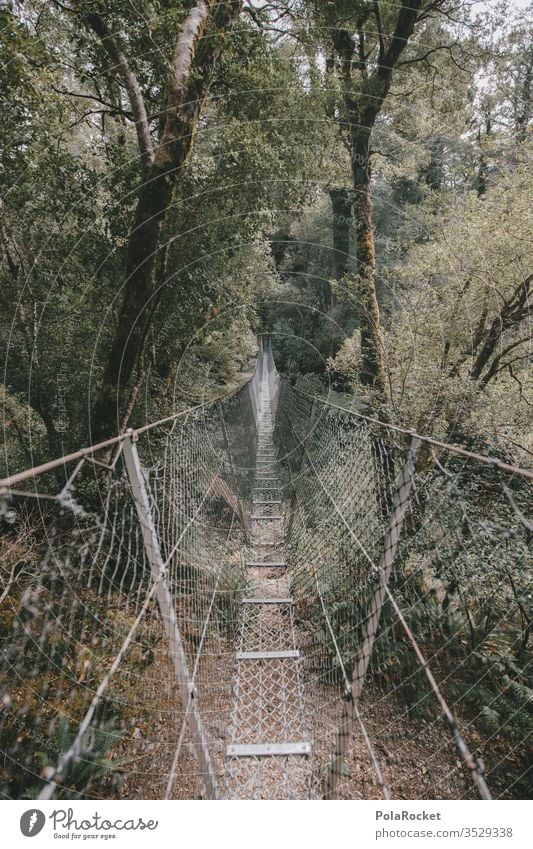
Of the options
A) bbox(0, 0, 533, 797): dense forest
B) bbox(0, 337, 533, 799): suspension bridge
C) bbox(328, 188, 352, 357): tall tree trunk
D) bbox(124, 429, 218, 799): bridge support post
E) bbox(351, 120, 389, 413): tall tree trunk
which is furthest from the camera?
bbox(328, 188, 352, 357): tall tree trunk

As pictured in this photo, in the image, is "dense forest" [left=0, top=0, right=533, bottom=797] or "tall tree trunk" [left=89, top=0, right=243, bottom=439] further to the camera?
"dense forest" [left=0, top=0, right=533, bottom=797]

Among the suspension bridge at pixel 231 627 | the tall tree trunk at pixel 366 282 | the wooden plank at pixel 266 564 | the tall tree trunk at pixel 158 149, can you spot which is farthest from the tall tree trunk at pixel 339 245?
the suspension bridge at pixel 231 627

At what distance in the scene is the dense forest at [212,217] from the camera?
3.22m

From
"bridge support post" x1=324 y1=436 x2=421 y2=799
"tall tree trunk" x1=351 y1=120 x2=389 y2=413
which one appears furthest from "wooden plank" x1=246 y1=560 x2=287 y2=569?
"tall tree trunk" x1=351 y1=120 x2=389 y2=413

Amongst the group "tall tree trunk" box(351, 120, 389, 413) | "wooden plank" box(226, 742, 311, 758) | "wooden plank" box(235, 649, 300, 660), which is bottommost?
"wooden plank" box(226, 742, 311, 758)

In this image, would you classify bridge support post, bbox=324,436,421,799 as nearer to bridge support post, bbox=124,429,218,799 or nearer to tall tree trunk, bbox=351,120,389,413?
bridge support post, bbox=124,429,218,799

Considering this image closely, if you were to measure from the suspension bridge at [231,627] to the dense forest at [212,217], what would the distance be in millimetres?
476

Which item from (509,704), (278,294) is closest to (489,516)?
(509,704)

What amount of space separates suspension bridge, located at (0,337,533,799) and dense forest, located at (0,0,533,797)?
476 mm

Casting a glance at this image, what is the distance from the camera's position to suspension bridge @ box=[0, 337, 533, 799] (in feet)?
4.70

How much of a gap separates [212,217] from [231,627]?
402 cm

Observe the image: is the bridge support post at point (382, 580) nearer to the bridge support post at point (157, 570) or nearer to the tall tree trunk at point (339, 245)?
the bridge support post at point (157, 570)

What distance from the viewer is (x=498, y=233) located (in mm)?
4383

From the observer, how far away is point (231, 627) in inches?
99.5
